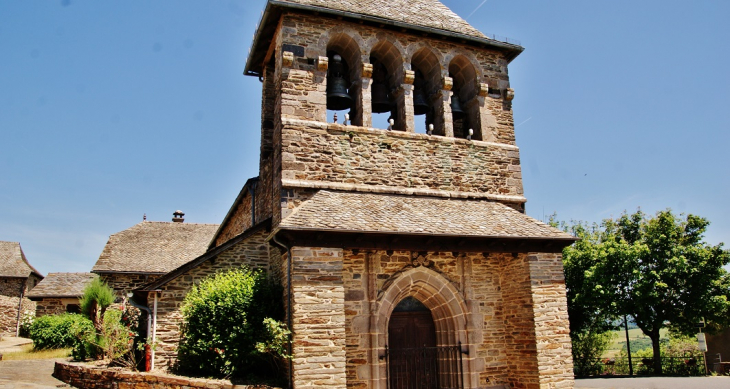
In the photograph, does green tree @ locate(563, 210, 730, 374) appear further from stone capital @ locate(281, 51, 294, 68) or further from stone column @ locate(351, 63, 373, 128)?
stone capital @ locate(281, 51, 294, 68)

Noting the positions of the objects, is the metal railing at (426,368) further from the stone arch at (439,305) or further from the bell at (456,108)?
the bell at (456,108)

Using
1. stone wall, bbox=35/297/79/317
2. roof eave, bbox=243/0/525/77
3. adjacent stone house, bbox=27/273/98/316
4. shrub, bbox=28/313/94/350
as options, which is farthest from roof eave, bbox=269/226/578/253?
stone wall, bbox=35/297/79/317

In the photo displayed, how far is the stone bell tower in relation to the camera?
9109 mm

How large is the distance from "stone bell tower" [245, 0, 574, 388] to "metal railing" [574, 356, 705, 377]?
12729mm

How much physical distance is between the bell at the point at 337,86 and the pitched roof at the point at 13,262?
25446mm

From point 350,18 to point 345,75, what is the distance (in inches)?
56.5

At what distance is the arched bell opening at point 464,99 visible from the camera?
12.4 m

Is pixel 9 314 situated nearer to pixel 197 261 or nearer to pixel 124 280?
pixel 124 280

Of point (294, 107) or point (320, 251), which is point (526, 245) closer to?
point (320, 251)

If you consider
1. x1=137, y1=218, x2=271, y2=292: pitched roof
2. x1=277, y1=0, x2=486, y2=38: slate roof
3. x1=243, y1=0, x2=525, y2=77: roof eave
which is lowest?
x1=137, y1=218, x2=271, y2=292: pitched roof

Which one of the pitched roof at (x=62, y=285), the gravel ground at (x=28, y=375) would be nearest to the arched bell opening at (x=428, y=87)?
the gravel ground at (x=28, y=375)

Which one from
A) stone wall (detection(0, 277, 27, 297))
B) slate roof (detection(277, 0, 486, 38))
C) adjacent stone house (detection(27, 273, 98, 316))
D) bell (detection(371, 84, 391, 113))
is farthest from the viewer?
stone wall (detection(0, 277, 27, 297))

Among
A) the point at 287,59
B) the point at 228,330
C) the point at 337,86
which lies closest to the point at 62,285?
the point at 228,330

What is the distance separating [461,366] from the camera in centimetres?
995
